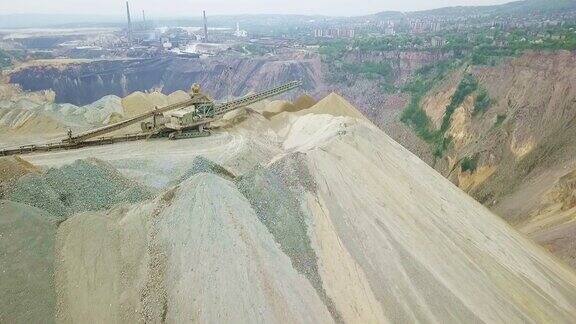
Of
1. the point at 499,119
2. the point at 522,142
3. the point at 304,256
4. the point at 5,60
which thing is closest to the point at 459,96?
the point at 499,119

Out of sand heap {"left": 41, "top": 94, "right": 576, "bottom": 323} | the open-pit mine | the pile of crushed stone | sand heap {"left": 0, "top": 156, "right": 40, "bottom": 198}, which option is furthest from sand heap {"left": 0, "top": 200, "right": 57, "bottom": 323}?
sand heap {"left": 0, "top": 156, "right": 40, "bottom": 198}

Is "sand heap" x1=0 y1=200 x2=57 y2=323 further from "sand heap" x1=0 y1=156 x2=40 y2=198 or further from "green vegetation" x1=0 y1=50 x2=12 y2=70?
"green vegetation" x1=0 y1=50 x2=12 y2=70

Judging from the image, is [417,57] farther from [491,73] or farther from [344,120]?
Result: [344,120]

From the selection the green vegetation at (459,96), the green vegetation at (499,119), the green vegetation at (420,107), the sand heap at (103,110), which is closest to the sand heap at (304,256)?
the green vegetation at (499,119)

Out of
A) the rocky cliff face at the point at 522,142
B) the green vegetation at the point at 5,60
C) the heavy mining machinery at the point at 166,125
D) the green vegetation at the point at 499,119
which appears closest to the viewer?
the heavy mining machinery at the point at 166,125

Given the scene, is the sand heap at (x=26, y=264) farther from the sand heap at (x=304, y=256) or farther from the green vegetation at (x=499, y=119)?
the green vegetation at (x=499, y=119)

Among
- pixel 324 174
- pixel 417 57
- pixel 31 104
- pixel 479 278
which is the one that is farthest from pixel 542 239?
pixel 417 57

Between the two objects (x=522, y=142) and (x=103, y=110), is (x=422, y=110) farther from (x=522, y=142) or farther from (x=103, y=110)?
(x=103, y=110)
